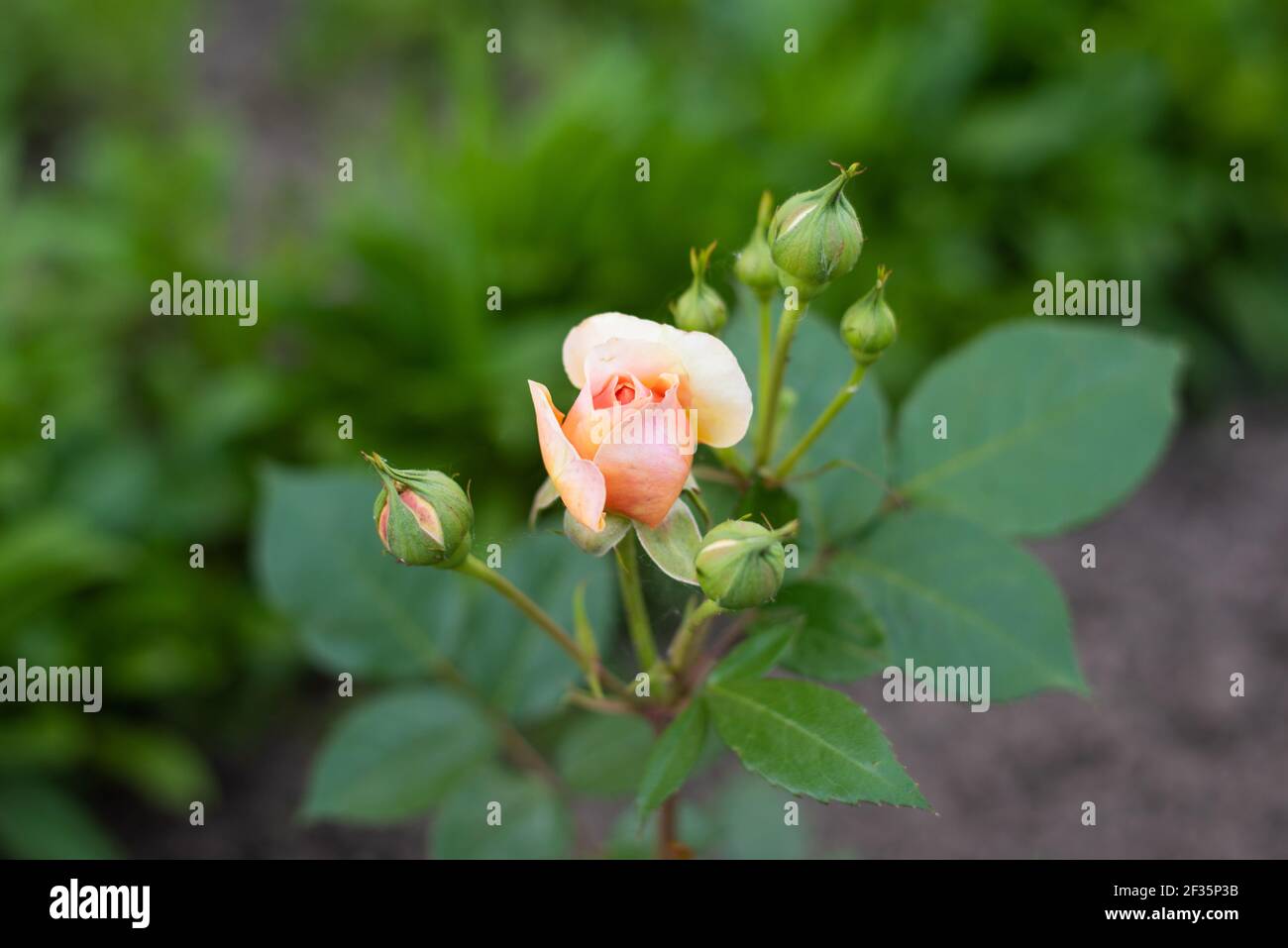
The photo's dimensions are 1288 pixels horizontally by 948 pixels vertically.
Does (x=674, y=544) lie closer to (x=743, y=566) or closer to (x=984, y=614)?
(x=743, y=566)

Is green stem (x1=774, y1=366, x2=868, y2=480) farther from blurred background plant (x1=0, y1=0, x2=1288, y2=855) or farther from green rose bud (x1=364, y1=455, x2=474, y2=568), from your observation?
blurred background plant (x1=0, y1=0, x2=1288, y2=855)

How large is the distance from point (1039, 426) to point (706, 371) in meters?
0.39

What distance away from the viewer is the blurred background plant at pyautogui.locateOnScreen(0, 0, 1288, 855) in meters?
2.09

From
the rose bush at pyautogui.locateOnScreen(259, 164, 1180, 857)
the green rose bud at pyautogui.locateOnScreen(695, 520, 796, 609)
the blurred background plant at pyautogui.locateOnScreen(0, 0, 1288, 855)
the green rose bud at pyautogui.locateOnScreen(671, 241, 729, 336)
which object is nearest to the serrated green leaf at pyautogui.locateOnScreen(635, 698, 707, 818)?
the rose bush at pyautogui.locateOnScreen(259, 164, 1180, 857)

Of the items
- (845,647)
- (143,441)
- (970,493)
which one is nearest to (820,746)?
(845,647)

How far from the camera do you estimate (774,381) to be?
26.7 inches

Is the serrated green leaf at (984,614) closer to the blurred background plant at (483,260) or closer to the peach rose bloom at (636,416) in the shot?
the peach rose bloom at (636,416)

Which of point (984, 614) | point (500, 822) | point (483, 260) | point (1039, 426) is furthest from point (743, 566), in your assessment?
point (483, 260)

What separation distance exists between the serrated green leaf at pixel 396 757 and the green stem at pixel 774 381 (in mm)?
452

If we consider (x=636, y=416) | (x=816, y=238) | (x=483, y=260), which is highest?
(x=483, y=260)

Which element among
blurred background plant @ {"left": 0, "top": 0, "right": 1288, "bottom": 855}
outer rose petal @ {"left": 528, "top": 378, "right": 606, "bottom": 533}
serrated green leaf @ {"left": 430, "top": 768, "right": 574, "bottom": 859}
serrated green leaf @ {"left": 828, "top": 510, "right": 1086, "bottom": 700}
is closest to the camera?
outer rose petal @ {"left": 528, "top": 378, "right": 606, "bottom": 533}

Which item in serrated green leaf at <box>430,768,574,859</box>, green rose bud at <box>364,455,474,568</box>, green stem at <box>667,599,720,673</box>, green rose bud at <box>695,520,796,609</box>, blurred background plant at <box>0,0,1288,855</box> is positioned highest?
blurred background plant at <box>0,0,1288,855</box>

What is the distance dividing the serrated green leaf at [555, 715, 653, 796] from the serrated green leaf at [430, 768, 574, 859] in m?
0.03
